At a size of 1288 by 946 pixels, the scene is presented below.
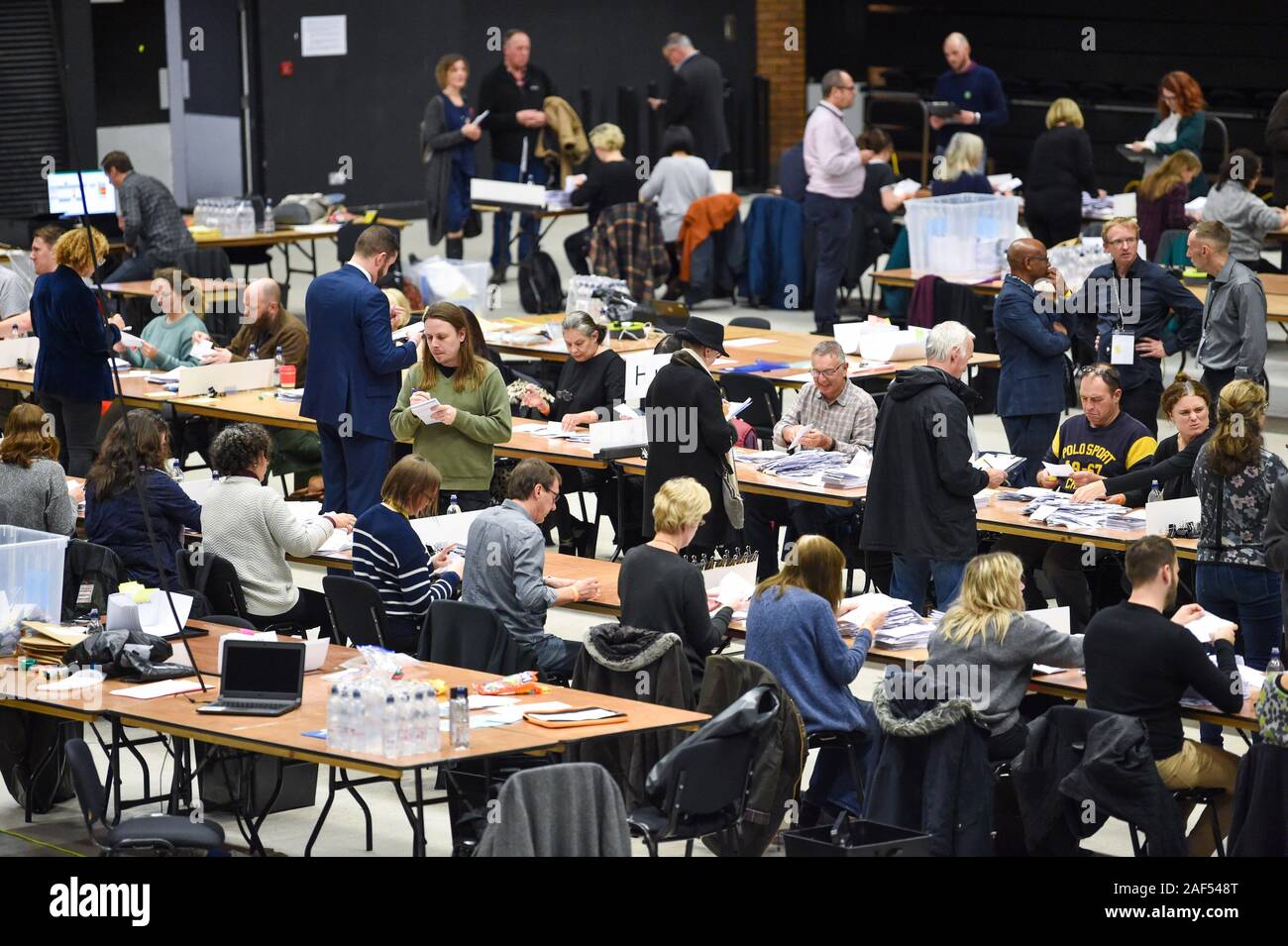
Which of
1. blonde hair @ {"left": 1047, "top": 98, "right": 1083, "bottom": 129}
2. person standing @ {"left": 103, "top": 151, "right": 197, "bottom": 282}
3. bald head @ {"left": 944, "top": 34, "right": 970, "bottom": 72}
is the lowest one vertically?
person standing @ {"left": 103, "top": 151, "right": 197, "bottom": 282}

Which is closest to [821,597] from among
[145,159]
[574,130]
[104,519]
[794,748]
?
[794,748]

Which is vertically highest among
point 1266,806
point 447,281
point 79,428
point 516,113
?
point 516,113

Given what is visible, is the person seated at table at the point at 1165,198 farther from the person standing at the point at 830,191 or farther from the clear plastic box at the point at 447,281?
the clear plastic box at the point at 447,281

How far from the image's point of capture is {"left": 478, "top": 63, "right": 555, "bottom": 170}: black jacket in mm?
17453

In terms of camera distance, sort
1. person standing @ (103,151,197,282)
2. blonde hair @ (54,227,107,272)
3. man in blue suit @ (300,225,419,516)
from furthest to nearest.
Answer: person standing @ (103,151,197,282)
blonde hair @ (54,227,107,272)
man in blue suit @ (300,225,419,516)

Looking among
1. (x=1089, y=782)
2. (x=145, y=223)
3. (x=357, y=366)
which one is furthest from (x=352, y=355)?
(x=145, y=223)

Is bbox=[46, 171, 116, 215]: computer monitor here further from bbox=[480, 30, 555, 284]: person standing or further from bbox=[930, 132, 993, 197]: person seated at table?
bbox=[930, 132, 993, 197]: person seated at table

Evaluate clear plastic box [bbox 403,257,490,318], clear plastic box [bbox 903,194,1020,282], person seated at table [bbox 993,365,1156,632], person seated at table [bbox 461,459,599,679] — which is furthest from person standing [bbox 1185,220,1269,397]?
clear plastic box [bbox 403,257,490,318]

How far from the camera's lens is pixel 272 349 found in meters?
11.9

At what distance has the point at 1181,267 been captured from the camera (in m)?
14.0

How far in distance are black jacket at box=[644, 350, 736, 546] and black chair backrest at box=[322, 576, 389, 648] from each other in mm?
1749

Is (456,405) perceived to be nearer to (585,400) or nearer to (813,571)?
(585,400)

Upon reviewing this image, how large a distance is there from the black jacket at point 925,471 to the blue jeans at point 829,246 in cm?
700

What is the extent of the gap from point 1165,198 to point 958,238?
149 cm
